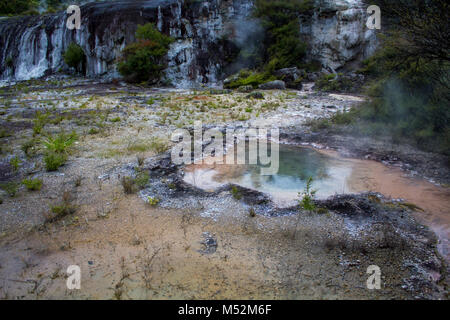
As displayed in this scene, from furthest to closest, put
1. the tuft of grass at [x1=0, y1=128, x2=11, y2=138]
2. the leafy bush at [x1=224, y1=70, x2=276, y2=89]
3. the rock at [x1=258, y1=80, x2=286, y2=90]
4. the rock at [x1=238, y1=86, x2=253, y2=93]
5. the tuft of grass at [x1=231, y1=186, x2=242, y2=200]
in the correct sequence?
the leafy bush at [x1=224, y1=70, x2=276, y2=89]
the rock at [x1=258, y1=80, x2=286, y2=90]
the rock at [x1=238, y1=86, x2=253, y2=93]
the tuft of grass at [x1=0, y1=128, x2=11, y2=138]
the tuft of grass at [x1=231, y1=186, x2=242, y2=200]

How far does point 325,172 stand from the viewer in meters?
7.16

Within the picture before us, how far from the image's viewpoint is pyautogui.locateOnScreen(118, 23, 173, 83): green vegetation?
25766mm

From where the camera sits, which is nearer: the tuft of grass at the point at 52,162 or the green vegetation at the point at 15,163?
the tuft of grass at the point at 52,162

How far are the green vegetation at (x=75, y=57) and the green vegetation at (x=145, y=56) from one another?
17.3ft

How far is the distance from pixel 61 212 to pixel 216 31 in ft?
93.7

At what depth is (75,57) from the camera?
29.1m

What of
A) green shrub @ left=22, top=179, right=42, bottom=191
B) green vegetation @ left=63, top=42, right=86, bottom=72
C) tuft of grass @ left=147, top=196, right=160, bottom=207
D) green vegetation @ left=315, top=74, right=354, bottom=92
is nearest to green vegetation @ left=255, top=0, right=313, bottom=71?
green vegetation @ left=315, top=74, right=354, bottom=92

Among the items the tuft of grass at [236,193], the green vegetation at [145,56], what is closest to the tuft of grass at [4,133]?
the tuft of grass at [236,193]

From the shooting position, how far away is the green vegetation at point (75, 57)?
28.9m

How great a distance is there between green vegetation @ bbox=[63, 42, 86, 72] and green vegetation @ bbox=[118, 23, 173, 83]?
17.3 feet

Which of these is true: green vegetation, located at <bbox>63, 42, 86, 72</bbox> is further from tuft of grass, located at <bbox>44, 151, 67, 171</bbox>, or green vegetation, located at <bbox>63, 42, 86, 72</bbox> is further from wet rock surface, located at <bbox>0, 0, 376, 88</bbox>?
tuft of grass, located at <bbox>44, 151, 67, 171</bbox>

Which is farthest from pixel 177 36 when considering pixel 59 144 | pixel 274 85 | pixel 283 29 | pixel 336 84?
pixel 59 144

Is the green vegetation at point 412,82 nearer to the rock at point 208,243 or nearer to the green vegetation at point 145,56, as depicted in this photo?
the rock at point 208,243
